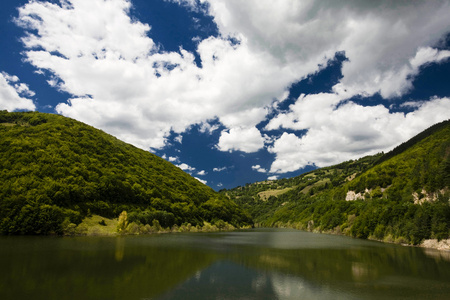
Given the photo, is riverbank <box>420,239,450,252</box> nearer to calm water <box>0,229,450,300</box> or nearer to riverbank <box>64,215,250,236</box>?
calm water <box>0,229,450,300</box>

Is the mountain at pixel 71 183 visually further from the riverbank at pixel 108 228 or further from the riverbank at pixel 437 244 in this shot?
the riverbank at pixel 437 244

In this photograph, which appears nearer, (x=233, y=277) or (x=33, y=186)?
(x=233, y=277)

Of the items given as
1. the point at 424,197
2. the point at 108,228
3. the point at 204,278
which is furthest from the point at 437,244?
the point at 108,228

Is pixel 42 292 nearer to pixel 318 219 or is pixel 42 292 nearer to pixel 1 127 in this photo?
pixel 1 127

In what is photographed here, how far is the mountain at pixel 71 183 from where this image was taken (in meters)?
82.5

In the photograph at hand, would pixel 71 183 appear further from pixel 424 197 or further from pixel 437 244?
pixel 424 197

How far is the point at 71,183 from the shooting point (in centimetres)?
10188

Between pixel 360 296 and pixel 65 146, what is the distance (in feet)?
438

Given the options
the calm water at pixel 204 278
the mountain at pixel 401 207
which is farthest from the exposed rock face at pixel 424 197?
the calm water at pixel 204 278

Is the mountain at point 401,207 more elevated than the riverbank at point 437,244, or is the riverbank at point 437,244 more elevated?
the mountain at point 401,207

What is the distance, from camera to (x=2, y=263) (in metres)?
35.8

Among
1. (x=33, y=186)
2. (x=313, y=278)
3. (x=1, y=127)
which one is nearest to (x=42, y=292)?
(x=313, y=278)

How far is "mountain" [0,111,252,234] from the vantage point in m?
82.5

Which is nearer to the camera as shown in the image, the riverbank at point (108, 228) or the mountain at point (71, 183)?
the mountain at point (71, 183)
